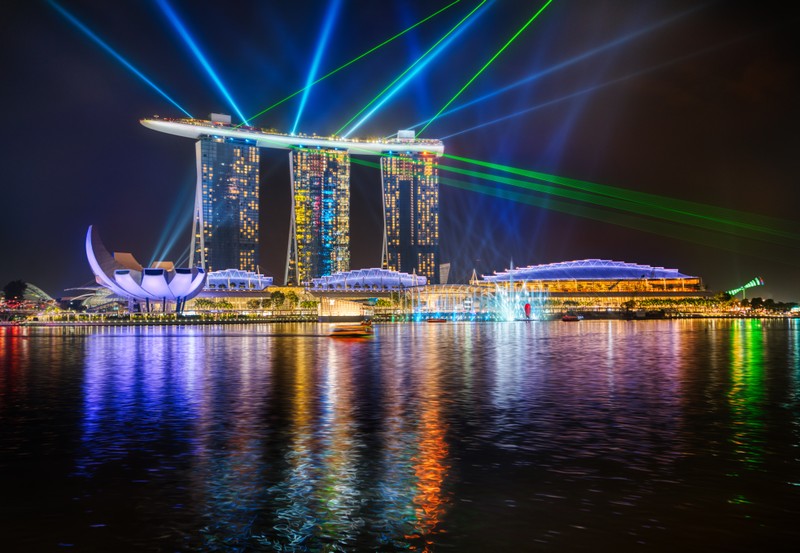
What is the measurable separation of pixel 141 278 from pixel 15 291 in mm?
89244

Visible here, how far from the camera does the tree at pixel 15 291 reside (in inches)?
7249

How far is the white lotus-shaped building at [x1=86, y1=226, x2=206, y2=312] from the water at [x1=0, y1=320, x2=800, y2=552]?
9109 centimetres

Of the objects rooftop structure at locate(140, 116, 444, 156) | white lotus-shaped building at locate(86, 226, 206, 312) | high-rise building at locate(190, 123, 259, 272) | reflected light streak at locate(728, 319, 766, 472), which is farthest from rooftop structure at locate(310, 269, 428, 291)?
reflected light streak at locate(728, 319, 766, 472)

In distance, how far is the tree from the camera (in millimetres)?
184125

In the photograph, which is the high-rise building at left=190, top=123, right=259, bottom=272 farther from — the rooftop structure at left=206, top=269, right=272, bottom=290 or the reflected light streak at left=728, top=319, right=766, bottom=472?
the reflected light streak at left=728, top=319, right=766, bottom=472

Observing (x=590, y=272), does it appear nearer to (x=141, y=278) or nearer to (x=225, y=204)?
(x=225, y=204)

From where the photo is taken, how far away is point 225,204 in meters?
184

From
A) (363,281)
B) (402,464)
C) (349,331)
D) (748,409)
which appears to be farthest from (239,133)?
(402,464)

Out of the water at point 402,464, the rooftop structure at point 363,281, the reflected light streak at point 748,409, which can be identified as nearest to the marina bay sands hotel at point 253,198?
the rooftop structure at point 363,281

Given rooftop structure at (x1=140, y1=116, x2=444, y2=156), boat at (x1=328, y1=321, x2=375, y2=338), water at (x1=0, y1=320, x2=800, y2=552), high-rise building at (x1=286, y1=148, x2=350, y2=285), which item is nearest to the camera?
water at (x1=0, y1=320, x2=800, y2=552)

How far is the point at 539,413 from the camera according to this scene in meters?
17.4

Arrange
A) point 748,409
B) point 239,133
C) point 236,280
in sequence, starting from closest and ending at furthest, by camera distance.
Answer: point 748,409
point 236,280
point 239,133

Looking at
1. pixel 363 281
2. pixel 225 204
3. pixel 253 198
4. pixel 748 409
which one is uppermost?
pixel 253 198

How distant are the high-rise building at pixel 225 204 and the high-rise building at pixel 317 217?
35.3ft
